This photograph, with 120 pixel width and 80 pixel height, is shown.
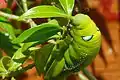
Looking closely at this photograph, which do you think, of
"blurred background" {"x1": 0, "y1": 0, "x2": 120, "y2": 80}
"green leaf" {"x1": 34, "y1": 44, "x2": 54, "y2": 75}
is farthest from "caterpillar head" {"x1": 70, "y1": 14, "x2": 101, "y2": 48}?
"blurred background" {"x1": 0, "y1": 0, "x2": 120, "y2": 80}

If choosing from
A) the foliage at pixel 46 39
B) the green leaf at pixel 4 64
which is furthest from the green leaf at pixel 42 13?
the green leaf at pixel 4 64

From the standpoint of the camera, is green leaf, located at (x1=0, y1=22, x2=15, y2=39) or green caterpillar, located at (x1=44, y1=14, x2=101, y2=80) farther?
green leaf, located at (x1=0, y1=22, x2=15, y2=39)

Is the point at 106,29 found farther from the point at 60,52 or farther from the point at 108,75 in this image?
the point at 60,52

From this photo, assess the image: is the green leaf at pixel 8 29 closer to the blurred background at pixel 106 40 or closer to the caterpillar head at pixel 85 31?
the caterpillar head at pixel 85 31

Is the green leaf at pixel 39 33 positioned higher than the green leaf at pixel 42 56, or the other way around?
the green leaf at pixel 39 33

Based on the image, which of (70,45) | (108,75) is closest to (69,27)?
(70,45)

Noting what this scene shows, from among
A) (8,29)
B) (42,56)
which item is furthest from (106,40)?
(42,56)

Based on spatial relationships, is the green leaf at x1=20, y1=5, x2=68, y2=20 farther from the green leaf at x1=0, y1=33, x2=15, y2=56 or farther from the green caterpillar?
the green leaf at x1=0, y1=33, x2=15, y2=56

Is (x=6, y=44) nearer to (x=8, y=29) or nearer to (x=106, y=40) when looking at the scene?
(x=8, y=29)
